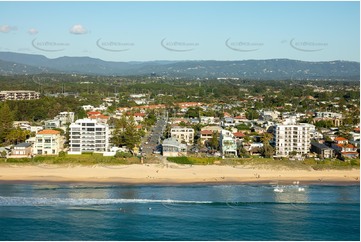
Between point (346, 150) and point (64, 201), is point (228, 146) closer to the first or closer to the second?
point (346, 150)

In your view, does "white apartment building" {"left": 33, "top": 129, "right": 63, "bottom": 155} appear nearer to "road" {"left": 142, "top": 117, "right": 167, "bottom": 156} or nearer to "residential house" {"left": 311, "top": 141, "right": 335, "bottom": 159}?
"road" {"left": 142, "top": 117, "right": 167, "bottom": 156}

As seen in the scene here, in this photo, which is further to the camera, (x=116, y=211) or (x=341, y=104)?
(x=341, y=104)

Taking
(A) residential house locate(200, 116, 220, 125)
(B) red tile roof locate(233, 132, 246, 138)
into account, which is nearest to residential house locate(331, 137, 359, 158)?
(B) red tile roof locate(233, 132, 246, 138)

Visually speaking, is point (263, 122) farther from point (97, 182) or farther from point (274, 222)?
point (274, 222)

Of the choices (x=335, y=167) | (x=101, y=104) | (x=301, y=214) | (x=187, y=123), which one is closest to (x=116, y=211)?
(x=301, y=214)

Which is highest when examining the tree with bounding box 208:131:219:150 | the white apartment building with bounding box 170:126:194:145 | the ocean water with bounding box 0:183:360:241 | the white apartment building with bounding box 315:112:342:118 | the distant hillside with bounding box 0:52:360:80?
the distant hillside with bounding box 0:52:360:80

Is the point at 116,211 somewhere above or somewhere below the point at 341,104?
below
